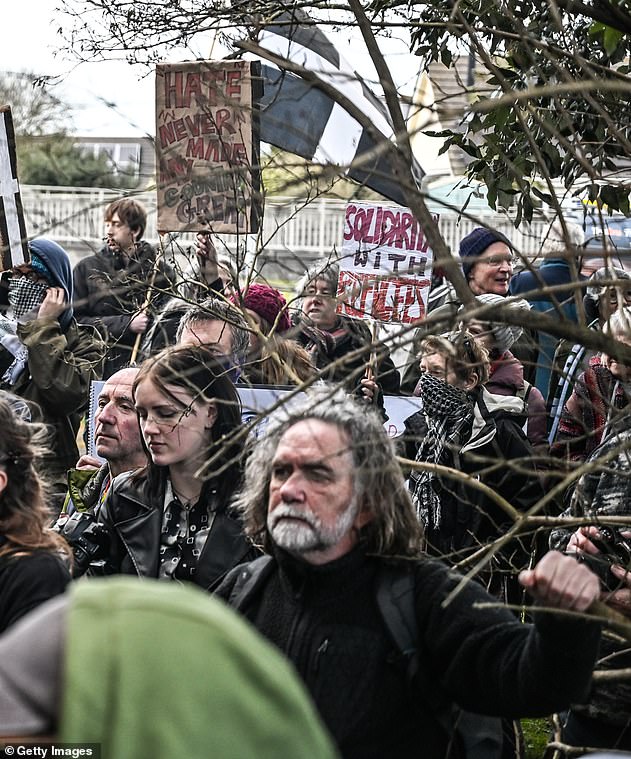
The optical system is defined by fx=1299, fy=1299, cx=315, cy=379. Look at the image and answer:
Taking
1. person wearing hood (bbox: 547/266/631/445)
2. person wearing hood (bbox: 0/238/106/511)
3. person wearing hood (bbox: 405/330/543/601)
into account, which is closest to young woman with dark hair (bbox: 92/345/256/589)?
person wearing hood (bbox: 405/330/543/601)

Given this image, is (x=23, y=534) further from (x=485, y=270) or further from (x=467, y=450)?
(x=485, y=270)

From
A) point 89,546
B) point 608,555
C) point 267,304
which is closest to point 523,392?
point 267,304

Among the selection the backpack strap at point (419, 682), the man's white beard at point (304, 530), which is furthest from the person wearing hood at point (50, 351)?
the backpack strap at point (419, 682)

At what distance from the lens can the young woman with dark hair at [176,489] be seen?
4.30 meters

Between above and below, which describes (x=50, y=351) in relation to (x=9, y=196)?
below

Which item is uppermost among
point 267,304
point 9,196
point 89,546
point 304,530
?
point 9,196

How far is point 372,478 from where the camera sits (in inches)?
130

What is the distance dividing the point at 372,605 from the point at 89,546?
1.56 m

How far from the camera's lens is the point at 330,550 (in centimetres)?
326

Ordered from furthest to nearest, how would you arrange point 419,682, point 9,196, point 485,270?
1. point 485,270
2. point 9,196
3. point 419,682

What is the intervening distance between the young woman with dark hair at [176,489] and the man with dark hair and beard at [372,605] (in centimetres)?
76

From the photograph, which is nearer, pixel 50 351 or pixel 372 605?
pixel 372 605

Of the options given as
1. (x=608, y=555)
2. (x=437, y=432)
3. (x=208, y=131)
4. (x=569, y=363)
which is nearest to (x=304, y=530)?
(x=608, y=555)

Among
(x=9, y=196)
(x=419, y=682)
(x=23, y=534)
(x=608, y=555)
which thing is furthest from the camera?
(x=9, y=196)
